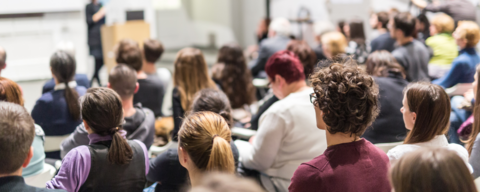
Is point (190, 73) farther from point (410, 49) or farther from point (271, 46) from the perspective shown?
point (410, 49)

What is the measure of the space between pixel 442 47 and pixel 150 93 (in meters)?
3.20

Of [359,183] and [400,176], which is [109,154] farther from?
[400,176]

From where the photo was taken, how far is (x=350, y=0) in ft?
23.3

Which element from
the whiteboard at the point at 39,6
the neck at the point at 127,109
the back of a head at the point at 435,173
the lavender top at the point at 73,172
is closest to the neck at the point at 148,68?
the neck at the point at 127,109

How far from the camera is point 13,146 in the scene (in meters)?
1.32

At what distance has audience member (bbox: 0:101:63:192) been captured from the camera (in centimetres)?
130

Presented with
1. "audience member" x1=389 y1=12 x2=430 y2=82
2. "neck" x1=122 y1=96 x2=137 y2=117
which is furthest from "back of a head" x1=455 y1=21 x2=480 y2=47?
"neck" x1=122 y1=96 x2=137 y2=117

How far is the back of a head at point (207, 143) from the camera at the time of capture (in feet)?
4.88

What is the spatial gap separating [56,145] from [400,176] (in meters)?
2.41

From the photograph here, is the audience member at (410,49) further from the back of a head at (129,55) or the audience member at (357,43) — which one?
the back of a head at (129,55)

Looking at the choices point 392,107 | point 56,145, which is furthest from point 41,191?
point 392,107

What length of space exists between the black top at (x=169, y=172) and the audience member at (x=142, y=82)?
60.0 inches

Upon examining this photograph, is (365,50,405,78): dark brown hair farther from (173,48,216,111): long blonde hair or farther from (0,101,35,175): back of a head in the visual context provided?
(0,101,35,175): back of a head

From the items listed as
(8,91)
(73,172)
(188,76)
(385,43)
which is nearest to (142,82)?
(188,76)
